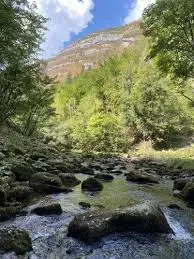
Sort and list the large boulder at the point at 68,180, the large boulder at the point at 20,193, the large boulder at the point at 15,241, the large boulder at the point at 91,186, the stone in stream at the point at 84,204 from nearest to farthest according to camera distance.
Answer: the large boulder at the point at 15,241
the large boulder at the point at 20,193
the stone in stream at the point at 84,204
the large boulder at the point at 91,186
the large boulder at the point at 68,180

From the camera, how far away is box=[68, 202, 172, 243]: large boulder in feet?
34.4

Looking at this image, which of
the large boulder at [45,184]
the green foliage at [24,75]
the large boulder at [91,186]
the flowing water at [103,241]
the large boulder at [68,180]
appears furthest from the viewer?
the green foliage at [24,75]

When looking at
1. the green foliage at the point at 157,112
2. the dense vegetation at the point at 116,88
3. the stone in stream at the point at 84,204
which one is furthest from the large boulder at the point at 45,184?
the green foliage at the point at 157,112

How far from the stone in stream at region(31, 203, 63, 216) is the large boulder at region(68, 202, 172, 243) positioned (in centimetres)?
175

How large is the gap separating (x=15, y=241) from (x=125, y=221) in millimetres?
3375

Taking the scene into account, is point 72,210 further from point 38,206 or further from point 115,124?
point 115,124

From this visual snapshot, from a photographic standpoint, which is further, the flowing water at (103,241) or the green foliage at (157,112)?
the green foliage at (157,112)

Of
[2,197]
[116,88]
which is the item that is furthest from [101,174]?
[116,88]

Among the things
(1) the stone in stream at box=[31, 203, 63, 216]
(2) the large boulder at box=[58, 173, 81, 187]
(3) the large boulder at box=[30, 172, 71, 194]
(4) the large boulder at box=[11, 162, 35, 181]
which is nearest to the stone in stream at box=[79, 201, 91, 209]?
(1) the stone in stream at box=[31, 203, 63, 216]

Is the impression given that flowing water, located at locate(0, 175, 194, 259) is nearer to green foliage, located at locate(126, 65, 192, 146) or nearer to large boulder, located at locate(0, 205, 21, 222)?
large boulder, located at locate(0, 205, 21, 222)

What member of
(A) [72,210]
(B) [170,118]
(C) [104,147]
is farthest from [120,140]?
(A) [72,210]

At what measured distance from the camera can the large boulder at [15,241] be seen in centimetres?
886

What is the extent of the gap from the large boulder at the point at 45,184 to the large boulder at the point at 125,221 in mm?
4797

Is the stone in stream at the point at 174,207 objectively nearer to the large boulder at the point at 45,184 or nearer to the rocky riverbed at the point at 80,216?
the rocky riverbed at the point at 80,216
